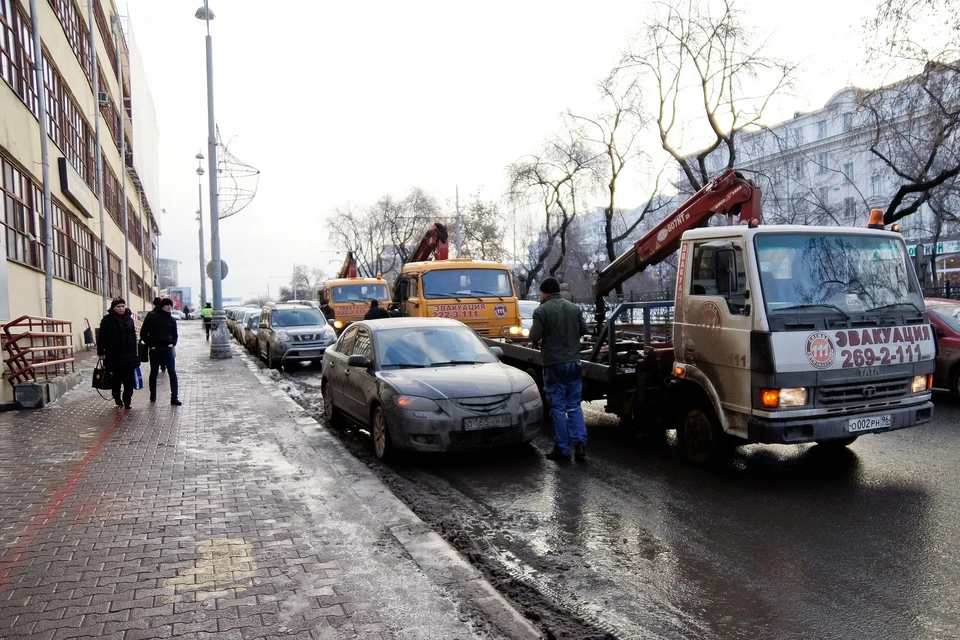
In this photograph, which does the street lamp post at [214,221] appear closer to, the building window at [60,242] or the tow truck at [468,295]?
the building window at [60,242]

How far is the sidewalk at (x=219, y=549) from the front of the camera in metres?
3.75

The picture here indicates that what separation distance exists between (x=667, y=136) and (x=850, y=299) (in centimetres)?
1986

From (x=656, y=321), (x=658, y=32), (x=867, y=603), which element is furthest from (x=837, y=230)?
(x=658, y=32)

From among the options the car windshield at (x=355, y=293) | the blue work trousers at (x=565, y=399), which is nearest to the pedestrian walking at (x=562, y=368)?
A: the blue work trousers at (x=565, y=399)

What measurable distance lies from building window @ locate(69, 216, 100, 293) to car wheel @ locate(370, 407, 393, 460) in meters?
19.3

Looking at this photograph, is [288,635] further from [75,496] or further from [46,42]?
[46,42]

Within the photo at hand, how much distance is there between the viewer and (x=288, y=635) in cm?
358

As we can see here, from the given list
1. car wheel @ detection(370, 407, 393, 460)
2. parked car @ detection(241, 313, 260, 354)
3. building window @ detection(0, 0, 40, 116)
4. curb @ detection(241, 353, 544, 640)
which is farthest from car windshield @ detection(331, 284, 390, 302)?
curb @ detection(241, 353, 544, 640)

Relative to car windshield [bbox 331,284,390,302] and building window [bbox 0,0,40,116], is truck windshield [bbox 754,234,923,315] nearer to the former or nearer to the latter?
building window [bbox 0,0,40,116]

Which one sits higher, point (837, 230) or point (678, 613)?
point (837, 230)

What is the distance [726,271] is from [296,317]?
52.1ft

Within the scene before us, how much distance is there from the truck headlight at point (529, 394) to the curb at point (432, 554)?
1795mm

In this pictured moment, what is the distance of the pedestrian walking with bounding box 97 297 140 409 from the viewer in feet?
36.9

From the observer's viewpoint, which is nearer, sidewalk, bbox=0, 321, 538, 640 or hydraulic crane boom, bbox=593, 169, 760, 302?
sidewalk, bbox=0, 321, 538, 640
